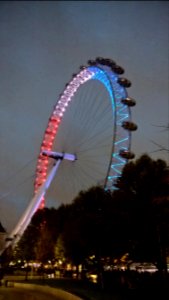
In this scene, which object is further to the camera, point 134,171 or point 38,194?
point 38,194

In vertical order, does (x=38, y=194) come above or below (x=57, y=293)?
above

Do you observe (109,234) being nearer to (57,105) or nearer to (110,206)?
(110,206)

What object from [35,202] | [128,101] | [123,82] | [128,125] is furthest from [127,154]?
[35,202]

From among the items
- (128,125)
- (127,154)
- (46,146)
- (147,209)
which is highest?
(46,146)

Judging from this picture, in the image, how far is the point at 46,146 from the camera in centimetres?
4925

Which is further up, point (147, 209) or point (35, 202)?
point (35, 202)

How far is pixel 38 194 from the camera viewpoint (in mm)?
45219

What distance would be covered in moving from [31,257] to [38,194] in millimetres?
35784

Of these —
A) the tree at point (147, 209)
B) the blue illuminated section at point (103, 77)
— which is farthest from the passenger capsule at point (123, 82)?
the tree at point (147, 209)

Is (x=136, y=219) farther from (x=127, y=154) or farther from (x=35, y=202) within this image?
(x=35, y=202)

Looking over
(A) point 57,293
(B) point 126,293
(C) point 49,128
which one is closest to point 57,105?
(C) point 49,128

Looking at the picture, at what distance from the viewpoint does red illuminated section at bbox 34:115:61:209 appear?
4813 centimetres

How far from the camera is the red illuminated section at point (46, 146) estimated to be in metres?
48.1

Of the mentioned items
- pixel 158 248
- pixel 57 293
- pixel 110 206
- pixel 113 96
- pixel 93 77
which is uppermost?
pixel 93 77
